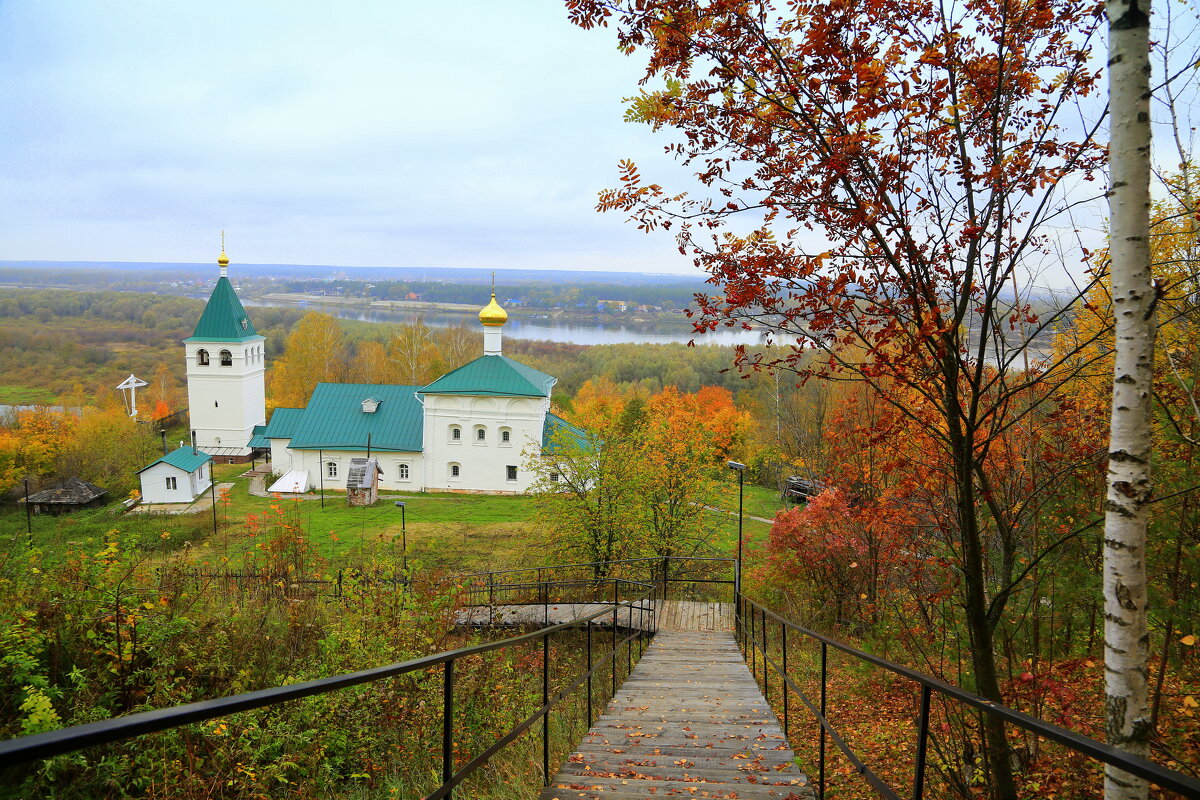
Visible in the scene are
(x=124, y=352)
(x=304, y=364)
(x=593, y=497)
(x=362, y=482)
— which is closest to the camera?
(x=593, y=497)

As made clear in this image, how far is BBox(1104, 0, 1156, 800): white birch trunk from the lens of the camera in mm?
3211

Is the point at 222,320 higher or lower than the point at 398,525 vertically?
higher

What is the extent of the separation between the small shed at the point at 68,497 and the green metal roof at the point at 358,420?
29.8 feet

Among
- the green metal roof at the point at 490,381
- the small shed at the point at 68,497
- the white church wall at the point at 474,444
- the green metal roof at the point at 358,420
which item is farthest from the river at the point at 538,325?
the small shed at the point at 68,497

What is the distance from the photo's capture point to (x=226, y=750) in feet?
19.2

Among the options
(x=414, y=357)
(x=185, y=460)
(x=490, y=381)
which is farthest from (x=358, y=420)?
(x=414, y=357)

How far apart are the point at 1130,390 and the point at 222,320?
55309 millimetres

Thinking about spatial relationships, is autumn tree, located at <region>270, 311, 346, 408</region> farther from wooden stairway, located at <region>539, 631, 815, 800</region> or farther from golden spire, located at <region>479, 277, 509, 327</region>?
wooden stairway, located at <region>539, 631, 815, 800</region>

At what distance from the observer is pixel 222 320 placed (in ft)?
167

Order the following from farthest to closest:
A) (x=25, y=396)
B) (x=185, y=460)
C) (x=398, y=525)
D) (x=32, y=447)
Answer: (x=25, y=396) < (x=185, y=460) < (x=32, y=447) < (x=398, y=525)

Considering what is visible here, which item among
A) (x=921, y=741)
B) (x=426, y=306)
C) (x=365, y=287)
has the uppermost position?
(x=365, y=287)

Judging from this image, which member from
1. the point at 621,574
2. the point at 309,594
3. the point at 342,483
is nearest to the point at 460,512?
the point at 342,483

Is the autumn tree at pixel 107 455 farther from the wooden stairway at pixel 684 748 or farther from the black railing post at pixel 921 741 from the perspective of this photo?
the black railing post at pixel 921 741

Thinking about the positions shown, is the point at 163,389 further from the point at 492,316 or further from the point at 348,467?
the point at 492,316
